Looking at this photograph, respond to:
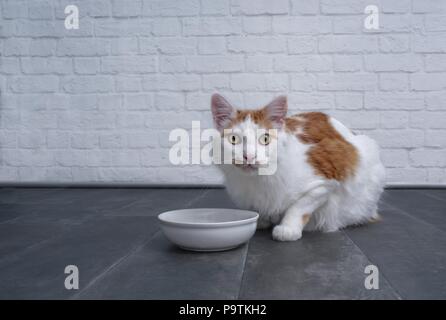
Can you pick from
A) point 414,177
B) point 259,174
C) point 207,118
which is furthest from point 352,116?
point 259,174

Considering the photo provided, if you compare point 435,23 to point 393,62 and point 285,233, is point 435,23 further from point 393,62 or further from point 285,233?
point 285,233

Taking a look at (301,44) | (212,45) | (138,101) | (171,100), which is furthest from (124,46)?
(301,44)

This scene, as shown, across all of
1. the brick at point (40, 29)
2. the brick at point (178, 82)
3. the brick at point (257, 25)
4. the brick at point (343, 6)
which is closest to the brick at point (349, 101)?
the brick at point (343, 6)

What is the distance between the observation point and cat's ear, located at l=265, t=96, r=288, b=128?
1230mm

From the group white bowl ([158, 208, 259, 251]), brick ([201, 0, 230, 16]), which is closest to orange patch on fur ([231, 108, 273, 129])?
white bowl ([158, 208, 259, 251])

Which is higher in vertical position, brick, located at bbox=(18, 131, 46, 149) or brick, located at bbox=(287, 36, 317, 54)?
brick, located at bbox=(287, 36, 317, 54)

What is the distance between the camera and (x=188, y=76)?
264 cm

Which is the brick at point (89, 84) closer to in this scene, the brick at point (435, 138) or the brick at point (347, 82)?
the brick at point (347, 82)

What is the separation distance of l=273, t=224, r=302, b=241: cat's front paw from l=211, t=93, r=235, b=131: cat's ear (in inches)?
14.1

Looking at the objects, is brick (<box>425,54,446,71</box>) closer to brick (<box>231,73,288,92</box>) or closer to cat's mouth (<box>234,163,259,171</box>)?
brick (<box>231,73,288,92</box>)

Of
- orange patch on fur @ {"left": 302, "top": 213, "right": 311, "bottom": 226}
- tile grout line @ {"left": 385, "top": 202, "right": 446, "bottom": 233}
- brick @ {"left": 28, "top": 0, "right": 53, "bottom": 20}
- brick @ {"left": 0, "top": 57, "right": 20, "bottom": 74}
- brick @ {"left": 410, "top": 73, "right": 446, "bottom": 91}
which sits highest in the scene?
brick @ {"left": 28, "top": 0, "right": 53, "bottom": 20}

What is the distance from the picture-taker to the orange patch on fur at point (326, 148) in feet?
4.45

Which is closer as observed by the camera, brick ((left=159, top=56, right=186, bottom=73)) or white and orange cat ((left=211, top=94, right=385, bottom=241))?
white and orange cat ((left=211, top=94, right=385, bottom=241))
